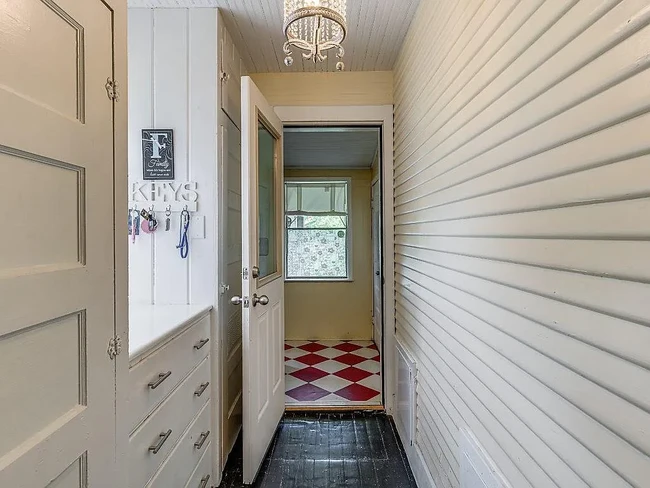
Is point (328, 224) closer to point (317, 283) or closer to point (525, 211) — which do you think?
point (317, 283)

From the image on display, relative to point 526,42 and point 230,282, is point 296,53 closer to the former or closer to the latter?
point 230,282

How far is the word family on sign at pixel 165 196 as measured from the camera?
78.3 inches

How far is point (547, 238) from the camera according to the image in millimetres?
781

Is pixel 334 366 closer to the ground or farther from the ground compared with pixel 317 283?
closer to the ground

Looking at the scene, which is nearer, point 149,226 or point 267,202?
point 149,226

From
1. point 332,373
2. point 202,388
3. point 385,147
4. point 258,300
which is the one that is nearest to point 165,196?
point 258,300

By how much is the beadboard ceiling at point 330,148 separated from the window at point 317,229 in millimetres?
291

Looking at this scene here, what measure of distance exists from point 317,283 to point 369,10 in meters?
3.27

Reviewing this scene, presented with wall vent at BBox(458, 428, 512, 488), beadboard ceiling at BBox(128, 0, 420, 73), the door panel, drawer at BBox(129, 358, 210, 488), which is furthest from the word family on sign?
wall vent at BBox(458, 428, 512, 488)

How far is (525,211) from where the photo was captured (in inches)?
34.1

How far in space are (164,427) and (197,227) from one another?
938mm

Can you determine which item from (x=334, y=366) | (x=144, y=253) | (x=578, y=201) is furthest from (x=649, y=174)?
(x=334, y=366)

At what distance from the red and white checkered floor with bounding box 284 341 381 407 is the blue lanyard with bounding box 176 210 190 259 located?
1456mm

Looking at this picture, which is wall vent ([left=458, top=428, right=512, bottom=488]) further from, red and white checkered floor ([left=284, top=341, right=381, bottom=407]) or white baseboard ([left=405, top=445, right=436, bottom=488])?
red and white checkered floor ([left=284, top=341, right=381, bottom=407])
